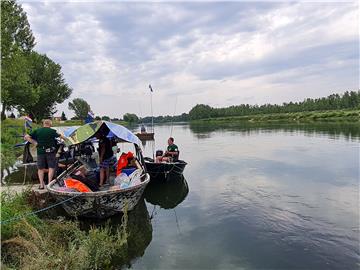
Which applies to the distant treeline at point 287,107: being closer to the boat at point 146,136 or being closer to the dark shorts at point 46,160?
the boat at point 146,136

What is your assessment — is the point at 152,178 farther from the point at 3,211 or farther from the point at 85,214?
the point at 3,211

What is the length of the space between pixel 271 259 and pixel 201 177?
944cm

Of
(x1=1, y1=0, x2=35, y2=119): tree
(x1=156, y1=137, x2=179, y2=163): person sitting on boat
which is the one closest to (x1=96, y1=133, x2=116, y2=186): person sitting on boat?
(x1=156, y1=137, x2=179, y2=163): person sitting on boat

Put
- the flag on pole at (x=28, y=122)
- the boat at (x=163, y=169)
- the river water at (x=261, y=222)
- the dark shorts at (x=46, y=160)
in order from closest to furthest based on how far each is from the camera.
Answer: the river water at (x=261, y=222) < the dark shorts at (x=46, y=160) < the boat at (x=163, y=169) < the flag on pole at (x=28, y=122)

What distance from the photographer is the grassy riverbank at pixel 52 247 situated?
17.9 feet

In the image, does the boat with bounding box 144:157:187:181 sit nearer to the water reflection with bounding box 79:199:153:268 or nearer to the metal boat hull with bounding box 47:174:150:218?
the water reflection with bounding box 79:199:153:268

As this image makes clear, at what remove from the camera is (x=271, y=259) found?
6773mm

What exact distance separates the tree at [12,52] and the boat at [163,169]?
13159 mm

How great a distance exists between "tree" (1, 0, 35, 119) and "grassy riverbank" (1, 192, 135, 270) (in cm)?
1723

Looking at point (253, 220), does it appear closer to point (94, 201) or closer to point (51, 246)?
point (94, 201)

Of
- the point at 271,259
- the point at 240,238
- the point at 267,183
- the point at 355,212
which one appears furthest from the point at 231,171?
the point at 271,259

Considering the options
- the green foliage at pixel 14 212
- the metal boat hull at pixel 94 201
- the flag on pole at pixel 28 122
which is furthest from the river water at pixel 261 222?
the flag on pole at pixel 28 122

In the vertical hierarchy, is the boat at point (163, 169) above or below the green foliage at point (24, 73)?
below

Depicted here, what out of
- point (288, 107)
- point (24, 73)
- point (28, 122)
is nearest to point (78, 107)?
point (288, 107)
